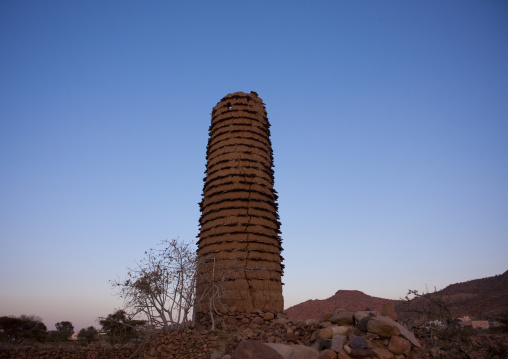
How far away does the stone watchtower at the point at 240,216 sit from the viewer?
33.3 ft

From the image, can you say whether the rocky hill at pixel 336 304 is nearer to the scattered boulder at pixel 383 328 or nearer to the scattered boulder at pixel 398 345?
the scattered boulder at pixel 383 328

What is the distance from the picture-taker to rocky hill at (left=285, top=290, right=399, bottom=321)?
2091 centimetres

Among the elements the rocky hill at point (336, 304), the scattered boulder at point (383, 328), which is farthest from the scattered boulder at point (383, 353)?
the rocky hill at point (336, 304)

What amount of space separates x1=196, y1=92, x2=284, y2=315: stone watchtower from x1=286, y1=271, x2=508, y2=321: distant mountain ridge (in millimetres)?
10059

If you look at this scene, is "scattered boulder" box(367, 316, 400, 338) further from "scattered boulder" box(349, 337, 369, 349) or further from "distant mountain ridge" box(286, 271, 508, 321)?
"distant mountain ridge" box(286, 271, 508, 321)

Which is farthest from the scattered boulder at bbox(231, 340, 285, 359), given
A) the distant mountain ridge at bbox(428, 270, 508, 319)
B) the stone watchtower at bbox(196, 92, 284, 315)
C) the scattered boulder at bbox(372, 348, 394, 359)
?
the distant mountain ridge at bbox(428, 270, 508, 319)

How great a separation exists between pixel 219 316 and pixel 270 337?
2595 mm

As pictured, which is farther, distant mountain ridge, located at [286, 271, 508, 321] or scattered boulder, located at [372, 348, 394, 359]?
distant mountain ridge, located at [286, 271, 508, 321]

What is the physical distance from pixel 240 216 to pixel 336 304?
15135mm

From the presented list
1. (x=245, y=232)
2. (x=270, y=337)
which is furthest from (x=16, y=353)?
(x=270, y=337)

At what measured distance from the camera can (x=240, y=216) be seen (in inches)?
→ 435

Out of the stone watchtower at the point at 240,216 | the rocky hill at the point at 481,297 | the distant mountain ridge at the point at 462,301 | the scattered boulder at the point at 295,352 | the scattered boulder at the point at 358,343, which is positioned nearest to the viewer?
the scattered boulder at the point at 295,352

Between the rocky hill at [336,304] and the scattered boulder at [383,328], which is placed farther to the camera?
the rocky hill at [336,304]

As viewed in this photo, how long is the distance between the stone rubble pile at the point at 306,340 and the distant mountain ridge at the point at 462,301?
11685 mm
